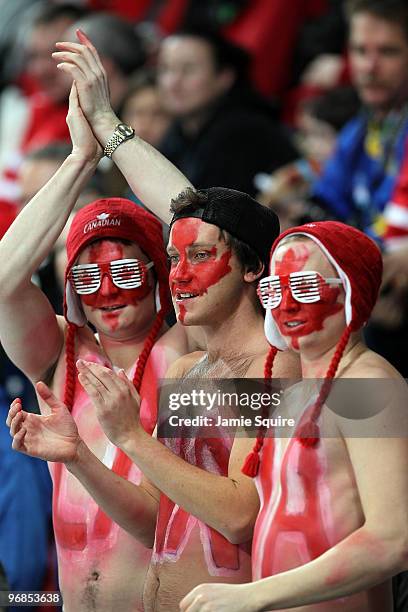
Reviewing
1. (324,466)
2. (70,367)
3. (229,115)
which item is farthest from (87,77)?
(229,115)

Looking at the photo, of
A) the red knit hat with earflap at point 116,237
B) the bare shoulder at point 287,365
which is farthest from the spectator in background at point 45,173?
the bare shoulder at point 287,365

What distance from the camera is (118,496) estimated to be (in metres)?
3.77

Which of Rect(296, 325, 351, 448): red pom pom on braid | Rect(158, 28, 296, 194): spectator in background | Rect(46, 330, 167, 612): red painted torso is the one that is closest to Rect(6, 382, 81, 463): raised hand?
Result: Rect(46, 330, 167, 612): red painted torso

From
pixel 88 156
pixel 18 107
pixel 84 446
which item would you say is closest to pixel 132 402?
pixel 84 446

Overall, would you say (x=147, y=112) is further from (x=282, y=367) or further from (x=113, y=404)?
(x=113, y=404)

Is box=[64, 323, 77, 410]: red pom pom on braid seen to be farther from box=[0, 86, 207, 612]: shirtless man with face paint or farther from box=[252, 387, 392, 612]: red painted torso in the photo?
box=[252, 387, 392, 612]: red painted torso

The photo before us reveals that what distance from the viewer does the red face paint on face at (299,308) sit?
11.5ft

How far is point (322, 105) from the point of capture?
721cm

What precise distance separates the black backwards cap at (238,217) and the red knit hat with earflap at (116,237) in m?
0.24

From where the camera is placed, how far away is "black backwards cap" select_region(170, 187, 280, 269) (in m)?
3.84

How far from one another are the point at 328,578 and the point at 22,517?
6.02 feet

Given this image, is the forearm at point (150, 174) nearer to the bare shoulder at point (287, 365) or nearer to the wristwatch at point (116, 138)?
the wristwatch at point (116, 138)

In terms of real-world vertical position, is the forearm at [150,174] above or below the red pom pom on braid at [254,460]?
above

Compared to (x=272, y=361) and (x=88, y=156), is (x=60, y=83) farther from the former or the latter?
(x=272, y=361)
